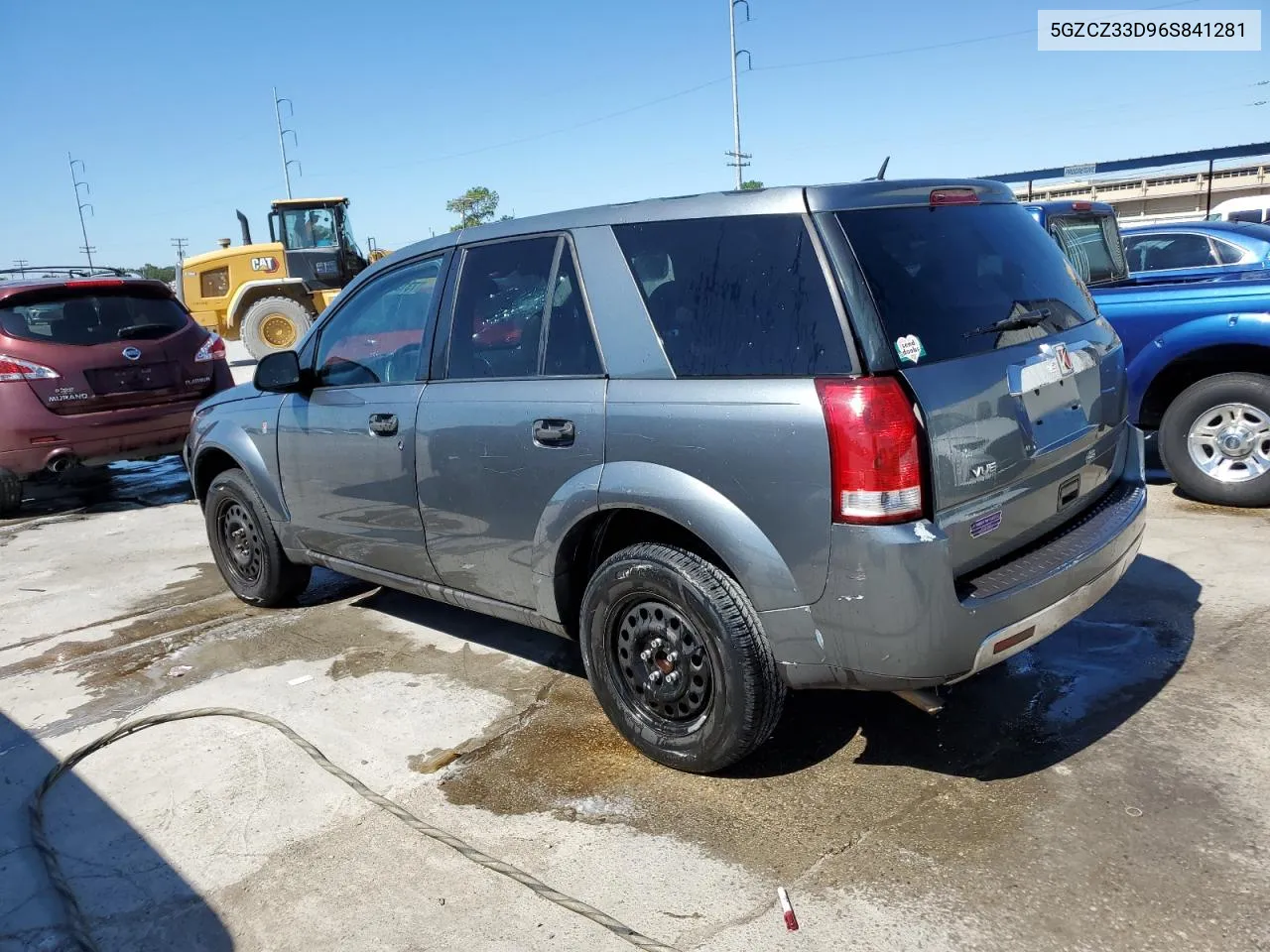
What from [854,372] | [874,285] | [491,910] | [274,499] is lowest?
[491,910]

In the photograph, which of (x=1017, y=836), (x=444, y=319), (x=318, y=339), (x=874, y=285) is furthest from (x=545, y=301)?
(x=1017, y=836)

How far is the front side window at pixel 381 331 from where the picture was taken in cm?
405

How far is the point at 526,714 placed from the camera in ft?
12.4

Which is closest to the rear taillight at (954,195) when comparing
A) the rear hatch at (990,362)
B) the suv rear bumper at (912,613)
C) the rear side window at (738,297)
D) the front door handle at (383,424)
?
the rear hatch at (990,362)

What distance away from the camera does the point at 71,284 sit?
7.56 m

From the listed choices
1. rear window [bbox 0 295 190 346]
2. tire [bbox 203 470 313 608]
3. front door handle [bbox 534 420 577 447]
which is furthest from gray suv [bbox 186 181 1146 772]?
rear window [bbox 0 295 190 346]

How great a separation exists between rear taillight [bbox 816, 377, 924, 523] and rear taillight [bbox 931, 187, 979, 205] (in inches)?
33.5

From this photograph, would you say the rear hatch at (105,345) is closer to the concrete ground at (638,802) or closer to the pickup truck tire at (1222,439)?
the concrete ground at (638,802)

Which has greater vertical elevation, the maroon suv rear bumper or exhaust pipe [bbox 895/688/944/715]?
the maroon suv rear bumper

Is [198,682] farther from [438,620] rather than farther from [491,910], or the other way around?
[491,910]

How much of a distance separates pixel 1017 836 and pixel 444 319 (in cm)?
276

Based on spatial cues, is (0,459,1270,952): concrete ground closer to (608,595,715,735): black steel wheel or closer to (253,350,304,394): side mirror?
(608,595,715,735): black steel wheel

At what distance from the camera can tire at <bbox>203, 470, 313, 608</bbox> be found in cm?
498

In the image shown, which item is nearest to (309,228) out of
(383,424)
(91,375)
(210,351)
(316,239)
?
(316,239)
